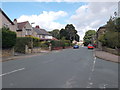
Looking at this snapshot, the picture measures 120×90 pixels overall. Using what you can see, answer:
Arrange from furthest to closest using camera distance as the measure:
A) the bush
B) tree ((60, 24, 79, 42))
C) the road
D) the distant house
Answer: tree ((60, 24, 79, 42)) < the distant house < the bush < the road

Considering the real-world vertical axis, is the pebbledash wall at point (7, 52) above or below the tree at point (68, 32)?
below

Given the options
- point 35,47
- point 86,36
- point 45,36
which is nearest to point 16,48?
point 35,47

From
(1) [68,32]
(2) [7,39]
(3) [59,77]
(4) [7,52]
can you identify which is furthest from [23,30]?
(1) [68,32]

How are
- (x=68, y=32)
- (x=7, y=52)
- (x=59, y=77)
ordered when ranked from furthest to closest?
(x=68, y=32), (x=7, y=52), (x=59, y=77)

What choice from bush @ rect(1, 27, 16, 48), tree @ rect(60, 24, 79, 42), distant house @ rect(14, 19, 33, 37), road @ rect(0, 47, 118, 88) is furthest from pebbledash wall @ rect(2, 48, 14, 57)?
tree @ rect(60, 24, 79, 42)

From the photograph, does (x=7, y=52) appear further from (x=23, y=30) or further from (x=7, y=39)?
(x=23, y=30)

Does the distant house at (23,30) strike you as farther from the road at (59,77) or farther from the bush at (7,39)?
the road at (59,77)

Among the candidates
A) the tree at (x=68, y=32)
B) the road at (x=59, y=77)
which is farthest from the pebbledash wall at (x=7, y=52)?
the tree at (x=68, y=32)

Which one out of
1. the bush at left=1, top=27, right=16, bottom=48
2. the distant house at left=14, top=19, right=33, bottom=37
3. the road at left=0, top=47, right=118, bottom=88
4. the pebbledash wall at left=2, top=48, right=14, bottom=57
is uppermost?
the distant house at left=14, top=19, right=33, bottom=37

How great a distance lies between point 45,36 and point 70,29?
103 ft

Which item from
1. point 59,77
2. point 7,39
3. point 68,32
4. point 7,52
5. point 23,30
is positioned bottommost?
point 59,77

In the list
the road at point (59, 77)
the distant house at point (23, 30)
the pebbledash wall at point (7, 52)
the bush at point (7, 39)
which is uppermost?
the distant house at point (23, 30)

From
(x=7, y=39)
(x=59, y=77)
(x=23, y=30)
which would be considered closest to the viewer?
(x=59, y=77)

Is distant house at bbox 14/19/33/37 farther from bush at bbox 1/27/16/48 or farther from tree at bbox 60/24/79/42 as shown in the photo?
tree at bbox 60/24/79/42
